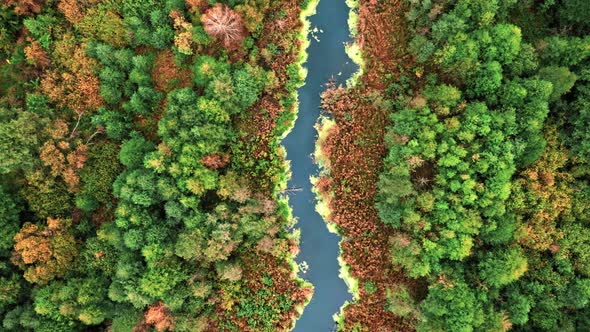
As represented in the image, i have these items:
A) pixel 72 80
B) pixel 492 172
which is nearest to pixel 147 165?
pixel 72 80

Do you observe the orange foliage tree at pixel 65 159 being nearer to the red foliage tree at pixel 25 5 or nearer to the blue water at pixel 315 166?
the red foliage tree at pixel 25 5

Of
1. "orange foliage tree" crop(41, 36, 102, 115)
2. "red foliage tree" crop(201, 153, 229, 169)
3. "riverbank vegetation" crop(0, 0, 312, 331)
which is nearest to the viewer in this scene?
"riverbank vegetation" crop(0, 0, 312, 331)

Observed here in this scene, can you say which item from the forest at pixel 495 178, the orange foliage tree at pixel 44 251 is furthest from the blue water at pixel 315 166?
the orange foliage tree at pixel 44 251

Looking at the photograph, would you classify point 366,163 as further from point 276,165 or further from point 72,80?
point 72,80

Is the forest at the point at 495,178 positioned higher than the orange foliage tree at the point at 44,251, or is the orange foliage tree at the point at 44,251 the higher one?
the forest at the point at 495,178

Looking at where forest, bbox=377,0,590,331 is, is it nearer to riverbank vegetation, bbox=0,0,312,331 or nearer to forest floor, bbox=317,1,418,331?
forest floor, bbox=317,1,418,331

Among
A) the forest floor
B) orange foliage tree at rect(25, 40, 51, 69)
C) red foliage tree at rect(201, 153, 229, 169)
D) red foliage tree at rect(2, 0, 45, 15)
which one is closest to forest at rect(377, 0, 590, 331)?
the forest floor

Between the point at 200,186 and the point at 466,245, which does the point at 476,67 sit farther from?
the point at 200,186
